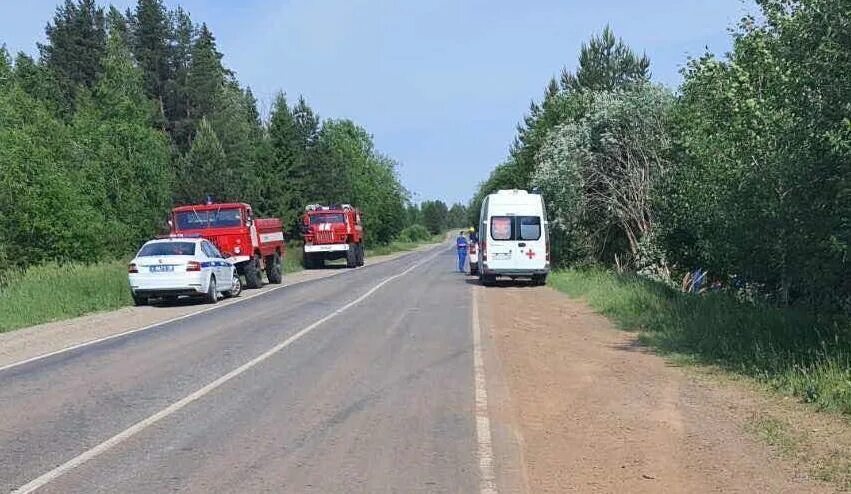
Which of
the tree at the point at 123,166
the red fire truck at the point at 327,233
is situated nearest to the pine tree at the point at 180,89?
the tree at the point at 123,166

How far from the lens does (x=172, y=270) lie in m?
20.7

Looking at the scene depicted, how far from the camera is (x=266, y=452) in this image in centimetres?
678

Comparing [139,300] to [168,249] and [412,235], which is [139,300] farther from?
[412,235]

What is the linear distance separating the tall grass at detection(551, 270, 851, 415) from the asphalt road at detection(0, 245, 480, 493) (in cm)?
341

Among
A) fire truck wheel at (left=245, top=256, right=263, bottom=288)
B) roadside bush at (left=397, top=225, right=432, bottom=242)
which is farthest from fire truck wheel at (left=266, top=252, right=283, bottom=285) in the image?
roadside bush at (left=397, top=225, right=432, bottom=242)

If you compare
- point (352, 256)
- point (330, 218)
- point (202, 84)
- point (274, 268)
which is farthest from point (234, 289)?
point (202, 84)

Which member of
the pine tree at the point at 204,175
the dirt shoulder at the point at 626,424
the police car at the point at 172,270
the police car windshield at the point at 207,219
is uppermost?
the pine tree at the point at 204,175

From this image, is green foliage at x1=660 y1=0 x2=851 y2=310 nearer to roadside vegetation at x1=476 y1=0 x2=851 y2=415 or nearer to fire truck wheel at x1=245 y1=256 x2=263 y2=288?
roadside vegetation at x1=476 y1=0 x2=851 y2=415

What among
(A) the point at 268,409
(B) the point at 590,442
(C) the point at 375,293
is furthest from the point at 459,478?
(C) the point at 375,293

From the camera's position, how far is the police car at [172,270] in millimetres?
20703

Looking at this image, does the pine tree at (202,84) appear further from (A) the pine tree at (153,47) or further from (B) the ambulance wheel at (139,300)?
(B) the ambulance wheel at (139,300)

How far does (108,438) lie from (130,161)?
135 feet

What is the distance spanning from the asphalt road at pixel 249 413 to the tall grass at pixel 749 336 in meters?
3.41

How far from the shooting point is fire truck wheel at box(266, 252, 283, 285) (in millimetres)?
30688
